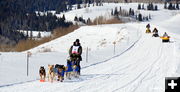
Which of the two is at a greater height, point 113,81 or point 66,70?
point 66,70

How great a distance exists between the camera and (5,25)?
12062cm

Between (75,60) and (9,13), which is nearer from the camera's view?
(75,60)

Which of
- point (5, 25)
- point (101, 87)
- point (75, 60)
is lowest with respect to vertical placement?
point (101, 87)

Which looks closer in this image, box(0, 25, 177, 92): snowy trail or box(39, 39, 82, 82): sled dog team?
box(0, 25, 177, 92): snowy trail

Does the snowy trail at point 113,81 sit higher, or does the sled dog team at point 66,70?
the sled dog team at point 66,70

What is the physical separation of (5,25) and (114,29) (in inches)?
2793

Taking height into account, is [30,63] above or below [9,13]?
below

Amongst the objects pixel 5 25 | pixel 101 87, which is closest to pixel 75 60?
pixel 101 87

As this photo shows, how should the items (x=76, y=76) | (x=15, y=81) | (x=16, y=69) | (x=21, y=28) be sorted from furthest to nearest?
(x=21, y=28)
(x=16, y=69)
(x=76, y=76)
(x=15, y=81)

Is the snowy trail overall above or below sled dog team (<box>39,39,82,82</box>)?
below

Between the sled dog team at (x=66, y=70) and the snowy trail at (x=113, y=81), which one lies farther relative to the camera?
the sled dog team at (x=66, y=70)

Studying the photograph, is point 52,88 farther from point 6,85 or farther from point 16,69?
point 16,69

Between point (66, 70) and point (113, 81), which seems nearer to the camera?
point (113, 81)

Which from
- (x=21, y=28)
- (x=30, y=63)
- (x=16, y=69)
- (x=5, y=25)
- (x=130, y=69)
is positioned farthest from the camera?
(x=21, y=28)
